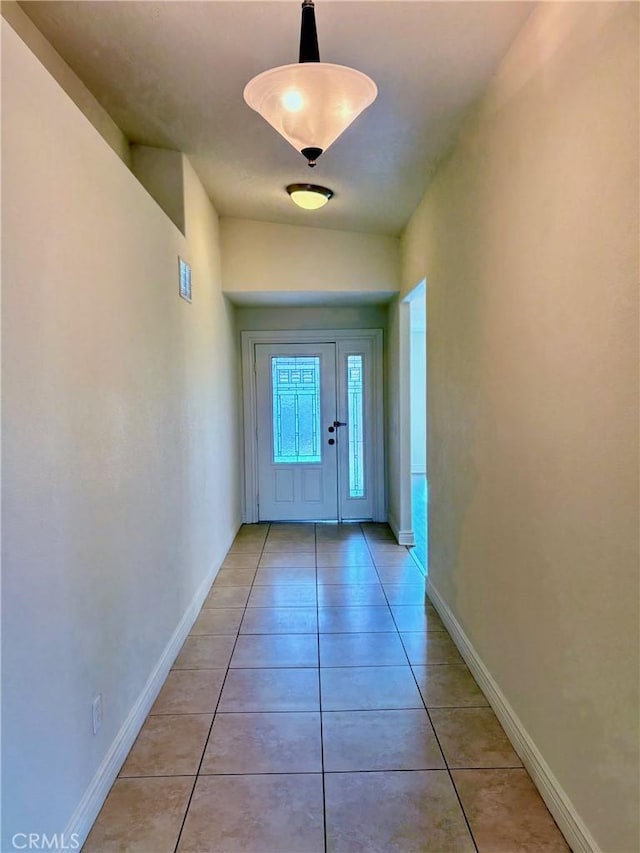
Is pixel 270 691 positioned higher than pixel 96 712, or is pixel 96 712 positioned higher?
pixel 96 712

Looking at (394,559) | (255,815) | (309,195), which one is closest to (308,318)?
(309,195)

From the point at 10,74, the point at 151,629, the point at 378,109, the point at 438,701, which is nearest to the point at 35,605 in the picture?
the point at 151,629

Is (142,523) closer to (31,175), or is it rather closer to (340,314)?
(31,175)

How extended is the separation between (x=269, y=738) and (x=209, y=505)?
6.32 feet

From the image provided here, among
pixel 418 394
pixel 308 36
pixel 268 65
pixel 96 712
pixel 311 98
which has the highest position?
pixel 268 65

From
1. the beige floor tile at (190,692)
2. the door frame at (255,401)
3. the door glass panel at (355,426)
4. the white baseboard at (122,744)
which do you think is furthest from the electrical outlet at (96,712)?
the door glass panel at (355,426)

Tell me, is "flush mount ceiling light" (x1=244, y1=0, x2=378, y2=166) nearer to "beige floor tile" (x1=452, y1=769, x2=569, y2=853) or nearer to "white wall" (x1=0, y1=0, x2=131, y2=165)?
"white wall" (x1=0, y1=0, x2=131, y2=165)

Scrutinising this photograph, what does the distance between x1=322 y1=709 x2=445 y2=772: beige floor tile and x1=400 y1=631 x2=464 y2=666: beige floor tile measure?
459 mm

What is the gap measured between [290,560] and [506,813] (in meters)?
2.78

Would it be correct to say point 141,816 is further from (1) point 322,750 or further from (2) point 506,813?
(2) point 506,813

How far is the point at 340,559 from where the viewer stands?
4379 millimetres

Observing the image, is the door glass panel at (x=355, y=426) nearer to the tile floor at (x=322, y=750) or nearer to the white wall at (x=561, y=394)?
the tile floor at (x=322, y=750)

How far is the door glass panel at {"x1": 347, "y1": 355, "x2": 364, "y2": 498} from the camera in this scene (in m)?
5.49
